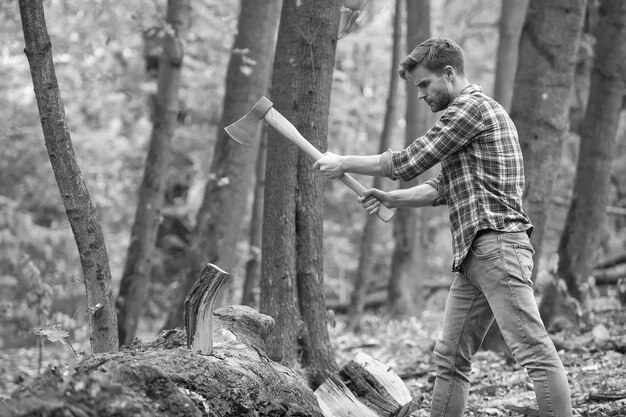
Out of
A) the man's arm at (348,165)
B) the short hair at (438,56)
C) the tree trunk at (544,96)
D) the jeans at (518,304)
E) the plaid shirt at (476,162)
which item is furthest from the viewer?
the tree trunk at (544,96)

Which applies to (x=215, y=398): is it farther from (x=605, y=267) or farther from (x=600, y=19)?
(x=605, y=267)

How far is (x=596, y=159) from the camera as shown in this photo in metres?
8.88

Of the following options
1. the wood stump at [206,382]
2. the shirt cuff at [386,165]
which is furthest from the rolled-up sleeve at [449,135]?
the wood stump at [206,382]

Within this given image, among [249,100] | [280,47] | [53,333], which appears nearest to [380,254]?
[249,100]

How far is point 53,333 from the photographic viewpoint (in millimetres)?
4207

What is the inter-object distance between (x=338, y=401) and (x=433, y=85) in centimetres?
198

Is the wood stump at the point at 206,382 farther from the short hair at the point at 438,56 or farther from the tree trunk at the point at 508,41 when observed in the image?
the tree trunk at the point at 508,41

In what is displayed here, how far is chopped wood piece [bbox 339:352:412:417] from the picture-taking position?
15.8ft

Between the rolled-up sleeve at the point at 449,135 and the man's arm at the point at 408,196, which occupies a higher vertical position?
the rolled-up sleeve at the point at 449,135

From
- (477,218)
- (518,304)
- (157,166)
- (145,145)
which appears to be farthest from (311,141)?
(145,145)

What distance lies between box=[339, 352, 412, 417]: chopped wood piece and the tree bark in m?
4.49

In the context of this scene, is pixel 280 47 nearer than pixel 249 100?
Yes

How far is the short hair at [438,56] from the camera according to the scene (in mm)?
4180

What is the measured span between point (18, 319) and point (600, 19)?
40.3 feet
